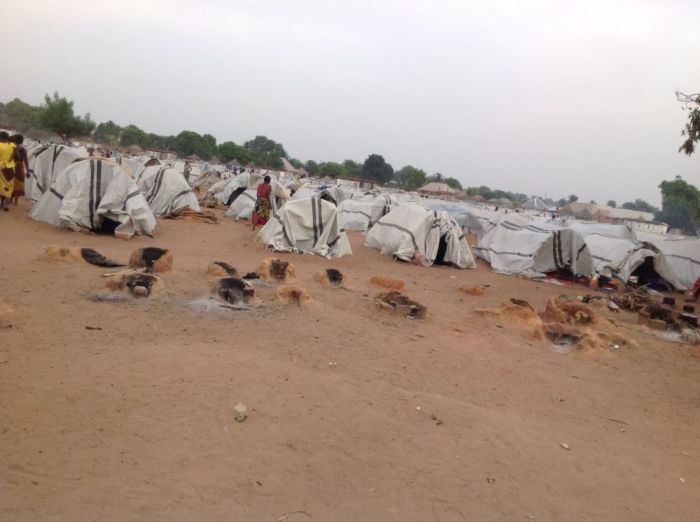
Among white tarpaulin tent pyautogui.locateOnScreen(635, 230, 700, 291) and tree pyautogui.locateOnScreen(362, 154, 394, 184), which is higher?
tree pyautogui.locateOnScreen(362, 154, 394, 184)

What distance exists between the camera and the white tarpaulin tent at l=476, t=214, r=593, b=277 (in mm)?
14156

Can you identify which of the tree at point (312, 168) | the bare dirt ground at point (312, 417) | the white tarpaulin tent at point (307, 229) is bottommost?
the bare dirt ground at point (312, 417)

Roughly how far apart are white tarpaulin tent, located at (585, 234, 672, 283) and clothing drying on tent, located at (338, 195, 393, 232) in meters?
7.48

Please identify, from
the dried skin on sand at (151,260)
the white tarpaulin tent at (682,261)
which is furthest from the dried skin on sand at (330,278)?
the white tarpaulin tent at (682,261)

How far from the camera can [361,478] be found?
3.32 metres

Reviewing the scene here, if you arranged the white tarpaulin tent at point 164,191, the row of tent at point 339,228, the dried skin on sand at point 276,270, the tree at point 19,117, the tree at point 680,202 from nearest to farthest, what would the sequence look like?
the dried skin on sand at point 276,270 → the row of tent at point 339,228 → the white tarpaulin tent at point 164,191 → the tree at point 19,117 → the tree at point 680,202

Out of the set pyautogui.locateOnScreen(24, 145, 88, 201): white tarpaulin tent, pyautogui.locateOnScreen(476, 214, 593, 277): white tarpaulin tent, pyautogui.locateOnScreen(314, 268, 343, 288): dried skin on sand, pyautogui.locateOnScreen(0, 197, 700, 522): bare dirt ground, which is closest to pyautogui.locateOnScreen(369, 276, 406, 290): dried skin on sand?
pyautogui.locateOnScreen(314, 268, 343, 288): dried skin on sand

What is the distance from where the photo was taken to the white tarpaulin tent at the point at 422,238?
13.8m

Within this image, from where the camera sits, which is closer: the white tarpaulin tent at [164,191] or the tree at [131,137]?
the white tarpaulin tent at [164,191]

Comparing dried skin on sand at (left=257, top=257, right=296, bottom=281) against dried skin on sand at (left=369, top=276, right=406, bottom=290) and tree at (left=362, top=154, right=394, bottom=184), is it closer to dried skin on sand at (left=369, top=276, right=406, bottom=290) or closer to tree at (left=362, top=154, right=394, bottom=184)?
dried skin on sand at (left=369, top=276, right=406, bottom=290)

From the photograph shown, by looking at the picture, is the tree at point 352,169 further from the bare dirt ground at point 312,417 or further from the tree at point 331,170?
the bare dirt ground at point 312,417

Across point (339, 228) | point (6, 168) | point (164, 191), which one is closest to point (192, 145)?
point (164, 191)

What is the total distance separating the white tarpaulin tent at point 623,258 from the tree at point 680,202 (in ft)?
134

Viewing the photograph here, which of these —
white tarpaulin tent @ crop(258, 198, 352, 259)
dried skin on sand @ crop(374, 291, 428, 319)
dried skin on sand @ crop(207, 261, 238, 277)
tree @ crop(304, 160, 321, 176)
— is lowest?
dried skin on sand @ crop(374, 291, 428, 319)
